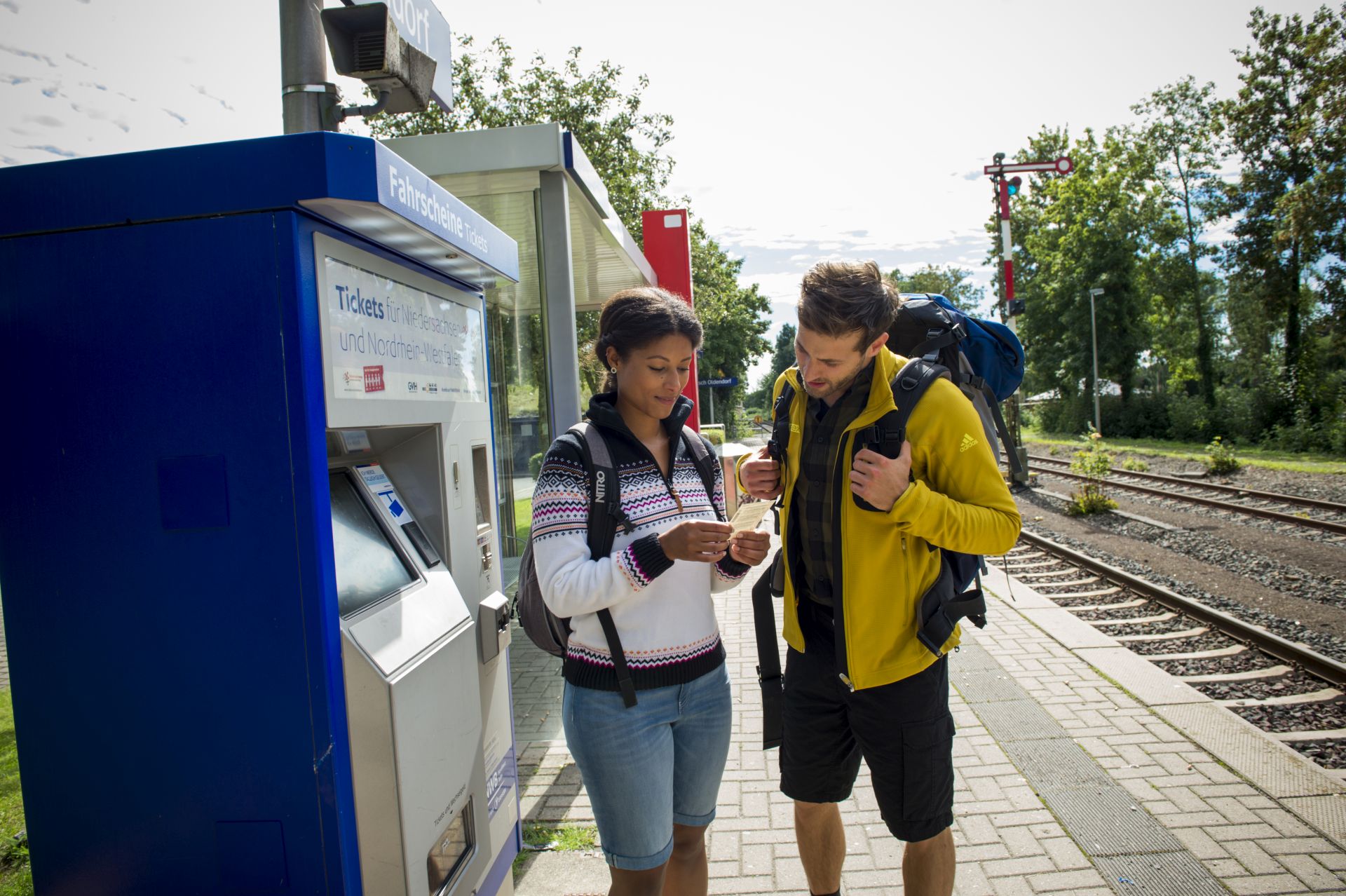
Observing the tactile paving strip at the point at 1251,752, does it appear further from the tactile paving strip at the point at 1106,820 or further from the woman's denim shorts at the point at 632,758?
the woman's denim shorts at the point at 632,758

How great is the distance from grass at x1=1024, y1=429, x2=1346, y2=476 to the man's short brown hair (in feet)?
65.3

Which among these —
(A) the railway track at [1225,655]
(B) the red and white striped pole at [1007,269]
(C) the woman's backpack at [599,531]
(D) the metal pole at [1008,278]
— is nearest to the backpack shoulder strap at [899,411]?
(C) the woman's backpack at [599,531]

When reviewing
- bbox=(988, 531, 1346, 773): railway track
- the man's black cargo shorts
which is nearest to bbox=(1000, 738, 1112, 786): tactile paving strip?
bbox=(988, 531, 1346, 773): railway track

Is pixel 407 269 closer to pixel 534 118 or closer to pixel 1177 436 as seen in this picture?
pixel 534 118

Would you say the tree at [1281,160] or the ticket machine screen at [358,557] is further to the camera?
the tree at [1281,160]

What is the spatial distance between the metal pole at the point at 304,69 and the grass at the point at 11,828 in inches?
89.5

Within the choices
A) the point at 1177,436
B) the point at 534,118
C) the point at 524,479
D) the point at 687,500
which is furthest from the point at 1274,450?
the point at 687,500

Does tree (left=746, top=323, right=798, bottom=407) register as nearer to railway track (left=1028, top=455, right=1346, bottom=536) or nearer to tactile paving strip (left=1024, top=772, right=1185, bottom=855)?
railway track (left=1028, top=455, right=1346, bottom=536)

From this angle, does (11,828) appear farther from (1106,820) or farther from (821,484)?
(1106,820)

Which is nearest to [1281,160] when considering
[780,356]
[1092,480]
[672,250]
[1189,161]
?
[1189,161]

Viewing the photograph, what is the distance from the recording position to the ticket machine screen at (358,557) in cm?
180

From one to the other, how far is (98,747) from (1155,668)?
233 inches

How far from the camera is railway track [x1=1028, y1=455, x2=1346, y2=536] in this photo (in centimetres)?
1091

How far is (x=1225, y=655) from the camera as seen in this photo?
19.3ft
